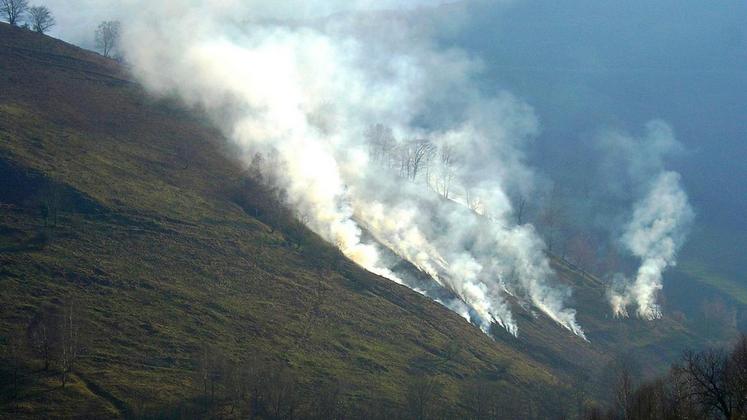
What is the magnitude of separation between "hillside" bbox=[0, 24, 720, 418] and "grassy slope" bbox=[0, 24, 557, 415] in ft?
0.98

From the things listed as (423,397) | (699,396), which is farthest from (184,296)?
(699,396)

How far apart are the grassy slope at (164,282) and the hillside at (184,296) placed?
297 mm

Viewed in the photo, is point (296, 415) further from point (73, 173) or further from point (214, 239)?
point (73, 173)

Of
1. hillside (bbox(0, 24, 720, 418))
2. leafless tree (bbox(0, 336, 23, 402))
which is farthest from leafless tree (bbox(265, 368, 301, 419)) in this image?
leafless tree (bbox(0, 336, 23, 402))

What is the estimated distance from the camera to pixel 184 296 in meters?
114

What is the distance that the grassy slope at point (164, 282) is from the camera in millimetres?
98062

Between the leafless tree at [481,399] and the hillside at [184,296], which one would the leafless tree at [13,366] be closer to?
the hillside at [184,296]

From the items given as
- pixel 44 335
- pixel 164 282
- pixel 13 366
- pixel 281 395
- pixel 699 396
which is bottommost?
pixel 13 366

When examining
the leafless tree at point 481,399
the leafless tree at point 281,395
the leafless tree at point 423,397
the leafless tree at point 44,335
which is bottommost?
the leafless tree at point 44,335

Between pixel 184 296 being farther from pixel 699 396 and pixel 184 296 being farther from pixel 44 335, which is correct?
pixel 699 396

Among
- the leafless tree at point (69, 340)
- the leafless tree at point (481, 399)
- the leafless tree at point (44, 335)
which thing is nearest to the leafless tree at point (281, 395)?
the leafless tree at point (69, 340)

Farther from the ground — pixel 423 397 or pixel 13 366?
pixel 423 397

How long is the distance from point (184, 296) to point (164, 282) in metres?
4.17

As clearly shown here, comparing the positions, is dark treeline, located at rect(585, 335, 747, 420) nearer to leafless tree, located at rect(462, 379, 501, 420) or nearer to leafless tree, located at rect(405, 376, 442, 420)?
leafless tree, located at rect(462, 379, 501, 420)
